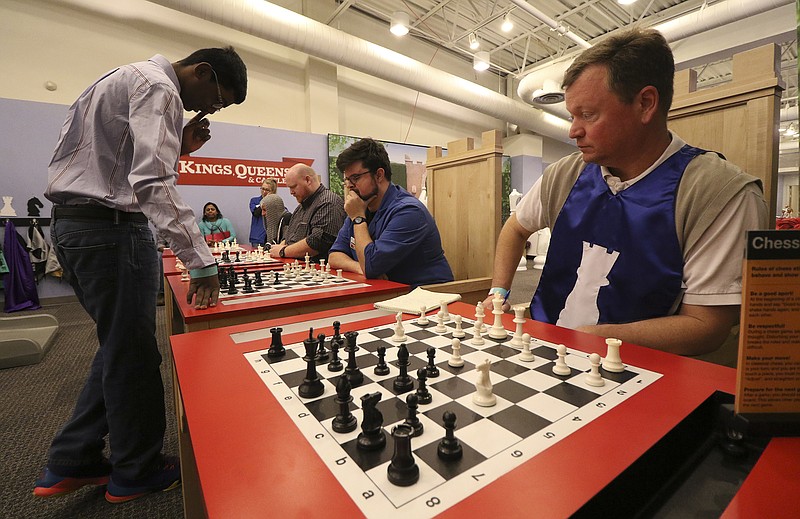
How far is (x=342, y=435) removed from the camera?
24.0 inches

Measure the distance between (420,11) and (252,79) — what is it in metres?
3.43

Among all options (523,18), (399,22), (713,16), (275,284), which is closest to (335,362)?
(275,284)

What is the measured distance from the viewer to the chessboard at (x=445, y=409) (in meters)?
0.50

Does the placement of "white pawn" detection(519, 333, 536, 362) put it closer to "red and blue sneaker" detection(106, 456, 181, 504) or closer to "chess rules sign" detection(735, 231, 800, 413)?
"chess rules sign" detection(735, 231, 800, 413)

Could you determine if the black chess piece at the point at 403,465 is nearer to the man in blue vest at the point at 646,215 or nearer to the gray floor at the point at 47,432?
the man in blue vest at the point at 646,215

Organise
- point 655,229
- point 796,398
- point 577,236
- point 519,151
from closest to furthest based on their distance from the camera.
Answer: point 796,398 → point 655,229 → point 577,236 → point 519,151

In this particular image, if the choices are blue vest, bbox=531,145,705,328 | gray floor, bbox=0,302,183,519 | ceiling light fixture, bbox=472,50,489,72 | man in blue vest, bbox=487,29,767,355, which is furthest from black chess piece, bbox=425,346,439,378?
ceiling light fixture, bbox=472,50,489,72

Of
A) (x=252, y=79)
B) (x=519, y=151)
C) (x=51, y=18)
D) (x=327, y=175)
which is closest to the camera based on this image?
(x=51, y=18)

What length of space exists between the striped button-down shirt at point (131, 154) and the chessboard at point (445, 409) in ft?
2.20

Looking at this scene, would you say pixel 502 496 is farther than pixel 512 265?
No

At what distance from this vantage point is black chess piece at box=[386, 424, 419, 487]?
1.63 ft

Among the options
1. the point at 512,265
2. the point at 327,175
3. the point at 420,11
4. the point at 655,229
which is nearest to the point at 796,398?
the point at 655,229

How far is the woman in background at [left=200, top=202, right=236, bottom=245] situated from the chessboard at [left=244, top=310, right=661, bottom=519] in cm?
574

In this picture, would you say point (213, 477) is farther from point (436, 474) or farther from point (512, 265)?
point (512, 265)
